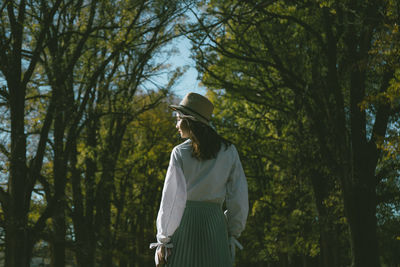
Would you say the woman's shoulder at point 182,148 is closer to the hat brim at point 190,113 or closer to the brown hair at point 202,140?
the brown hair at point 202,140

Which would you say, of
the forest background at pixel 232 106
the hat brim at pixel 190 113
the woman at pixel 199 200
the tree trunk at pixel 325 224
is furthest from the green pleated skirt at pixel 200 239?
the tree trunk at pixel 325 224

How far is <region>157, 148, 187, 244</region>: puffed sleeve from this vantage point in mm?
3260

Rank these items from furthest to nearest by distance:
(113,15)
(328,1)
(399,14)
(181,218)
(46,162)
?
(46,162), (113,15), (328,1), (399,14), (181,218)

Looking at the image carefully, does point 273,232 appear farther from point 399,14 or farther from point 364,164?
point 399,14

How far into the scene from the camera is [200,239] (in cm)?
333

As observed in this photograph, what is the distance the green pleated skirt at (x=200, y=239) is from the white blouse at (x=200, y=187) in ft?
0.22

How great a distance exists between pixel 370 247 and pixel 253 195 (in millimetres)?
10689

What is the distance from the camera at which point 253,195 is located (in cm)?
2003

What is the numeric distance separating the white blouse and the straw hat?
220 mm

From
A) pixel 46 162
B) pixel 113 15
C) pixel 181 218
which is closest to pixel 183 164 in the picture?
pixel 181 218

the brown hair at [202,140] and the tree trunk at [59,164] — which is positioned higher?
the tree trunk at [59,164]

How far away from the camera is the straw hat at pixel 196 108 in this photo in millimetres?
3545

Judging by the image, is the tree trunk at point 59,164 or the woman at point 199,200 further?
the tree trunk at point 59,164

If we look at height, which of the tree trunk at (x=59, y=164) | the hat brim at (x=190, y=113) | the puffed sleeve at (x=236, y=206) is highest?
the tree trunk at (x=59, y=164)
